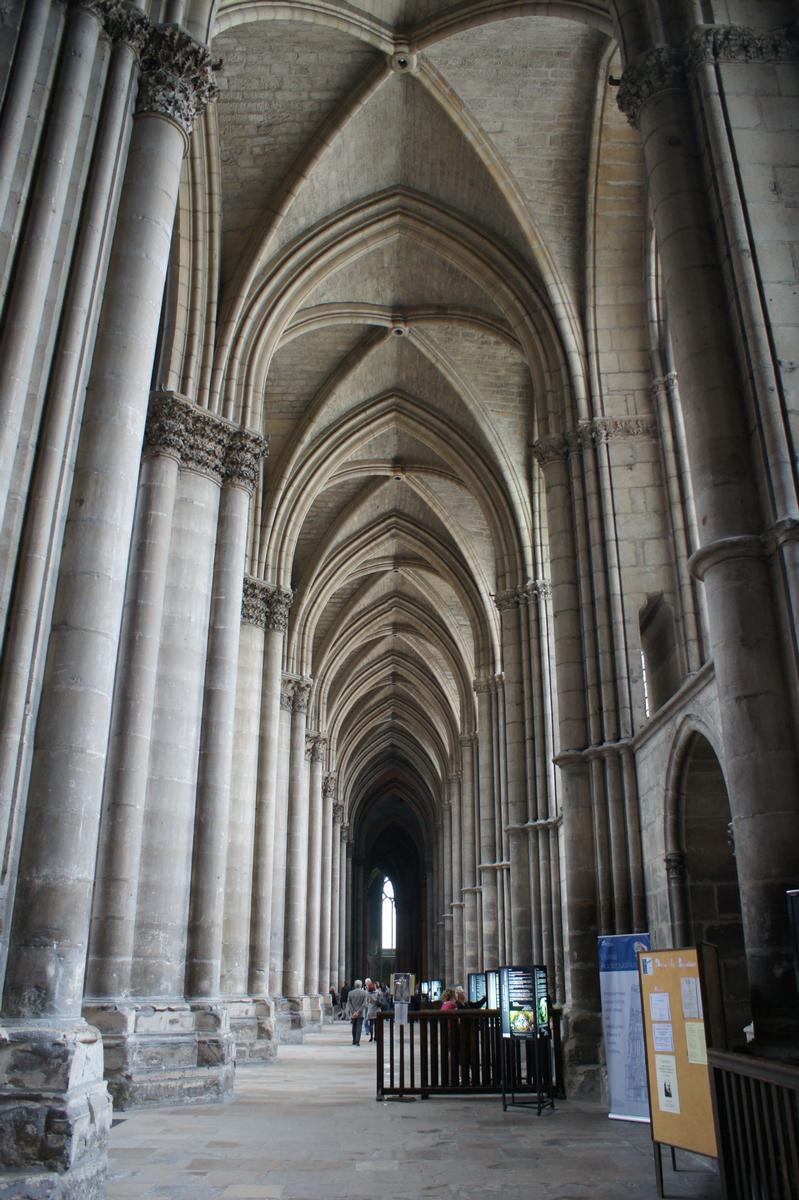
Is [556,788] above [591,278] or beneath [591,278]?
beneath

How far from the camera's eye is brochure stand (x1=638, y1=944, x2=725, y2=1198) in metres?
5.38

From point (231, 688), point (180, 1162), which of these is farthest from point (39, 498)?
point (231, 688)

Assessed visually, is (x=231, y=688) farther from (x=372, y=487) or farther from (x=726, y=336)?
(x=372, y=487)

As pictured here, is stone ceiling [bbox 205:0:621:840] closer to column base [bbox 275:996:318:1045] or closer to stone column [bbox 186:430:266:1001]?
stone column [bbox 186:430:266:1001]

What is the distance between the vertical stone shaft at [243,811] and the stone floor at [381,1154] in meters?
4.83

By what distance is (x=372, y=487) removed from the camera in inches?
993

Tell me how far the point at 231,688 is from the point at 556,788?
737 centimetres

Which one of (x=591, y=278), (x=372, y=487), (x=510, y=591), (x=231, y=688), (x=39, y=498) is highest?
(x=372, y=487)

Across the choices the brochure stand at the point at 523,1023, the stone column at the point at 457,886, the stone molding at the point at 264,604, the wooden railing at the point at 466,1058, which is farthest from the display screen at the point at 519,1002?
the stone column at the point at 457,886

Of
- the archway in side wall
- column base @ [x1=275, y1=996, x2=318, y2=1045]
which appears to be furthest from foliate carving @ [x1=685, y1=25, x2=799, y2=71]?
column base @ [x1=275, y1=996, x2=318, y2=1045]

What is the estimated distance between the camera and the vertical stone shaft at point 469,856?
94.2 ft

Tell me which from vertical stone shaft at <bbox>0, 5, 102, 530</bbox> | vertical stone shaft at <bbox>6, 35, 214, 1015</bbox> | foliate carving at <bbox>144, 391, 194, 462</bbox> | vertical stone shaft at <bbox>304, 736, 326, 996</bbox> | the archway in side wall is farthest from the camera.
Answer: vertical stone shaft at <bbox>304, 736, 326, 996</bbox>

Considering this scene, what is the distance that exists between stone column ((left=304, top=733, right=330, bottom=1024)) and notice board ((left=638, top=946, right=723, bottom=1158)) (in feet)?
78.3

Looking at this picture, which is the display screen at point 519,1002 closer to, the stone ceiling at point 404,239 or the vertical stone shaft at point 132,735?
the vertical stone shaft at point 132,735
